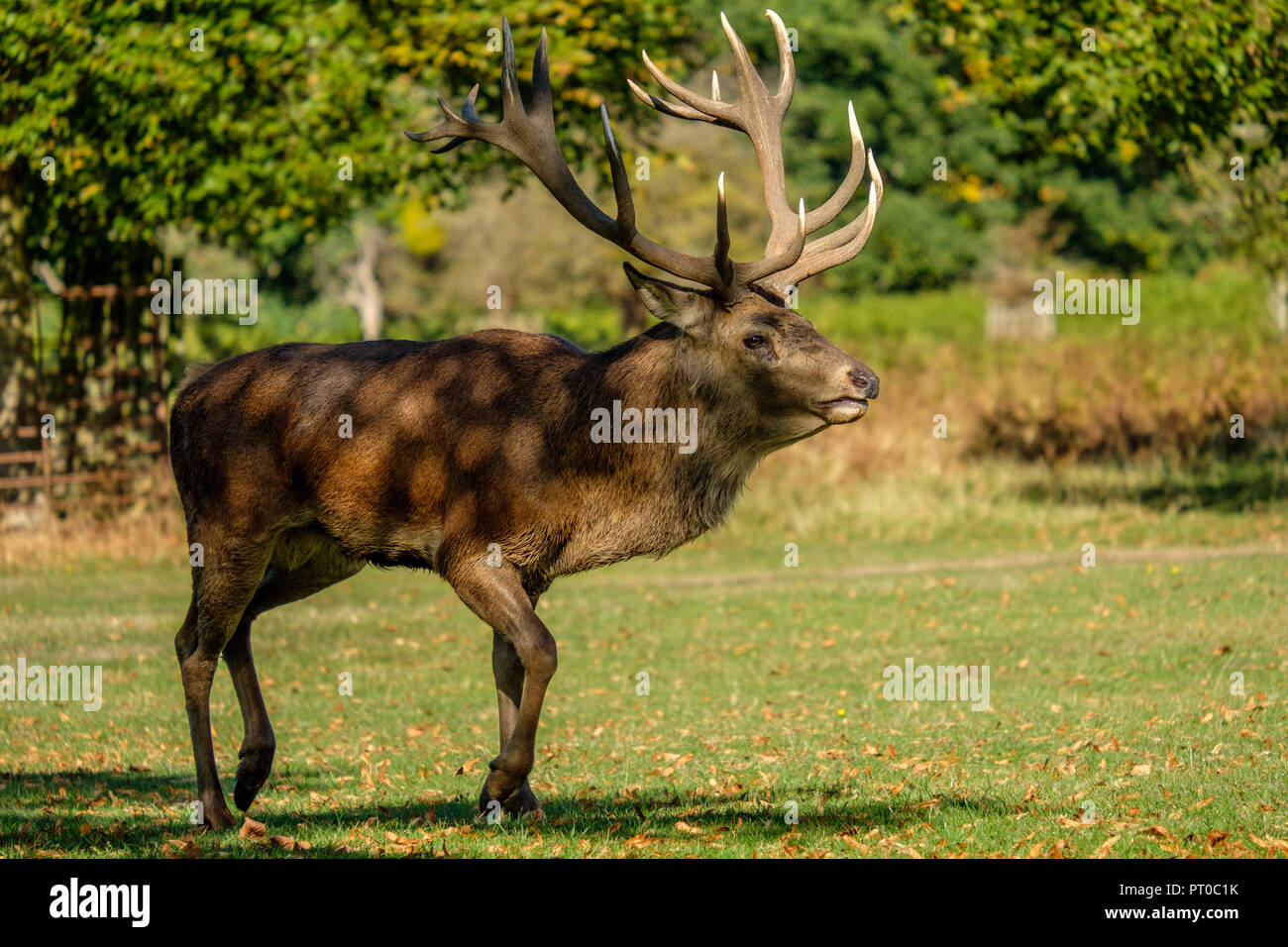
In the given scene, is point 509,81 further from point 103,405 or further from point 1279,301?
point 1279,301

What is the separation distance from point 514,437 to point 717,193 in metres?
1.68

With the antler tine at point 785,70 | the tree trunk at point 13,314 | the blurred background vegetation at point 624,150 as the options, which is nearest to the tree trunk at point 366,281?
the blurred background vegetation at point 624,150

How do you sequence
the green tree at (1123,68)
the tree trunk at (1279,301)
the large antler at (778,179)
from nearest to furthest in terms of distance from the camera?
the large antler at (778,179) < the green tree at (1123,68) < the tree trunk at (1279,301)

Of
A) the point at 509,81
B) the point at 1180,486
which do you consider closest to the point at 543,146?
the point at 509,81

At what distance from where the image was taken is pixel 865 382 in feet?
24.2

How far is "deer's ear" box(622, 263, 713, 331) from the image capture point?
776 centimetres

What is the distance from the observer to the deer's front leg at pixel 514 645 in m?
7.52

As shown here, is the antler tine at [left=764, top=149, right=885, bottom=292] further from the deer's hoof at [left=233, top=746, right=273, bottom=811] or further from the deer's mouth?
the deer's hoof at [left=233, top=746, right=273, bottom=811]

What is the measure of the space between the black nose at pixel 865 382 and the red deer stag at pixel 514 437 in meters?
0.01

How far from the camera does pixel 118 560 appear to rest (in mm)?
20016

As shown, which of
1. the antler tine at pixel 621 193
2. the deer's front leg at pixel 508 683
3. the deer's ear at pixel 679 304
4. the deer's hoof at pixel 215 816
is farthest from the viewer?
the deer's front leg at pixel 508 683

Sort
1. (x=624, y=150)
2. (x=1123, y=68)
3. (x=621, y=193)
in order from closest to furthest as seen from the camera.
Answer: (x=621, y=193) < (x=1123, y=68) < (x=624, y=150)

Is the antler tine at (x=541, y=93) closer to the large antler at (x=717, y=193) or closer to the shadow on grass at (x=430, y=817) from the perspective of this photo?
the large antler at (x=717, y=193)

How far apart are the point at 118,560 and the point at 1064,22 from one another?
1269 centimetres
